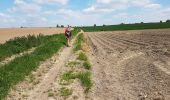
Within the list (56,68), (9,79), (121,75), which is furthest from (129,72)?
(9,79)

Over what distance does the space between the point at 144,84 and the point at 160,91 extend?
1312 mm

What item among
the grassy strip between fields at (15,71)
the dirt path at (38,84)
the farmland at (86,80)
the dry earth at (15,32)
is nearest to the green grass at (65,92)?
the farmland at (86,80)

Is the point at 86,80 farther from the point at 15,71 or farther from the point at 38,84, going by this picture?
the point at 15,71

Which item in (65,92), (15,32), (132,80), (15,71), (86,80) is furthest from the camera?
(15,32)

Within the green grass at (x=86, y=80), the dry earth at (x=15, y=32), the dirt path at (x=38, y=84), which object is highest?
the green grass at (x=86, y=80)

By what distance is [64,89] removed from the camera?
38.9 ft

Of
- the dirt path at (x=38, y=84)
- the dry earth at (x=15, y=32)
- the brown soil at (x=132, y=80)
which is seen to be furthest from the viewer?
the dry earth at (x=15, y=32)

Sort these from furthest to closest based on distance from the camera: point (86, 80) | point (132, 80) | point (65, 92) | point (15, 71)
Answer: point (15, 71)
point (86, 80)
point (132, 80)
point (65, 92)

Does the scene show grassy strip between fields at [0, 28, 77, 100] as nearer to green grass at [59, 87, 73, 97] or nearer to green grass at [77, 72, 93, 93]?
green grass at [59, 87, 73, 97]

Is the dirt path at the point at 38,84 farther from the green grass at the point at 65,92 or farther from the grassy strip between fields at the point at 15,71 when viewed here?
the green grass at the point at 65,92

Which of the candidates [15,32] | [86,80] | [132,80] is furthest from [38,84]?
[15,32]

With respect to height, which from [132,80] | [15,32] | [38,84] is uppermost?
[132,80]

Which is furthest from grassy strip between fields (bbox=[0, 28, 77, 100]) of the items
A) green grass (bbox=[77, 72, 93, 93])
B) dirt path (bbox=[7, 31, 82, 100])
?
green grass (bbox=[77, 72, 93, 93])

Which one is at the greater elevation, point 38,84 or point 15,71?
point 15,71
